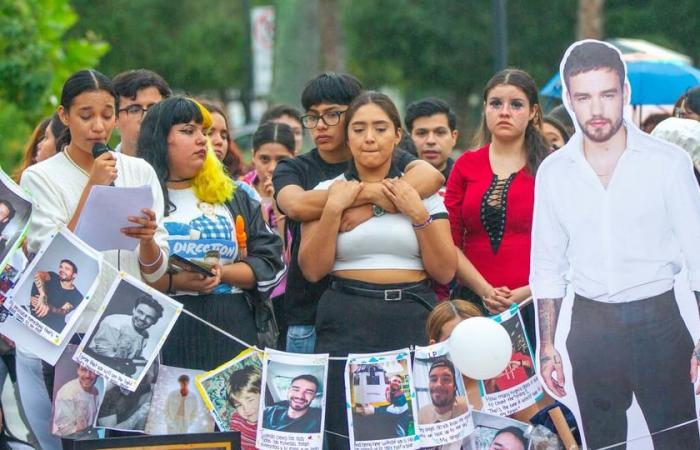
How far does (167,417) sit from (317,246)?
3.42 feet

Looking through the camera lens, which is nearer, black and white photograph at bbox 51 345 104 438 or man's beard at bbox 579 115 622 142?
man's beard at bbox 579 115 622 142

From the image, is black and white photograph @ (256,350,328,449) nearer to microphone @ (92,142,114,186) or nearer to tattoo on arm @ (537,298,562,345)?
tattoo on arm @ (537,298,562,345)

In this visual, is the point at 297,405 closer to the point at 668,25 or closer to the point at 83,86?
the point at 83,86

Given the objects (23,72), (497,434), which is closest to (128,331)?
(497,434)

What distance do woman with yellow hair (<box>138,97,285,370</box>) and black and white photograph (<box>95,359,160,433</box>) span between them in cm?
35

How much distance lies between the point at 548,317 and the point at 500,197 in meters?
1.10

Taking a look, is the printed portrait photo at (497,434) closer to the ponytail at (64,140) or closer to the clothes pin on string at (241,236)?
the clothes pin on string at (241,236)

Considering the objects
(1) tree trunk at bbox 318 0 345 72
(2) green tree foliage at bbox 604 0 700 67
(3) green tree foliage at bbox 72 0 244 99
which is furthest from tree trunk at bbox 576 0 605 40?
(3) green tree foliage at bbox 72 0 244 99

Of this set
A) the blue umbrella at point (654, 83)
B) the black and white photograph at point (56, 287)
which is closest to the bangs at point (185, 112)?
the black and white photograph at point (56, 287)

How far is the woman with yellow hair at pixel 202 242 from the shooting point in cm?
630

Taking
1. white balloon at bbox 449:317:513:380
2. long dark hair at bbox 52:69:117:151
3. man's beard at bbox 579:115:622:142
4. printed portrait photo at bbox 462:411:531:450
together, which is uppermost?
long dark hair at bbox 52:69:117:151

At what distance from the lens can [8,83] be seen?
555 inches

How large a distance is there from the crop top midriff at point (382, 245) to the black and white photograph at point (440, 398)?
1.71 ft

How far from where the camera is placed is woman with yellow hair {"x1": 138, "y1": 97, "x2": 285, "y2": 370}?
20.7ft
